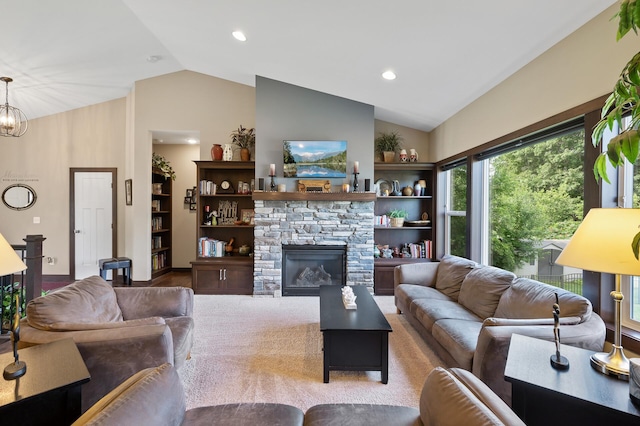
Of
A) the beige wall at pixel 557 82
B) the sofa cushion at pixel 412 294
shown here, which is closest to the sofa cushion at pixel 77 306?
the sofa cushion at pixel 412 294

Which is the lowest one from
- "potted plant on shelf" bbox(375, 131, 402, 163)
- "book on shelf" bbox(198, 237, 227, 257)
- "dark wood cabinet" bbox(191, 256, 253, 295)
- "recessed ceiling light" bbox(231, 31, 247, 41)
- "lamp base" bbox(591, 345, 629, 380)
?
"dark wood cabinet" bbox(191, 256, 253, 295)

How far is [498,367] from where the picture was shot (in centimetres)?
188

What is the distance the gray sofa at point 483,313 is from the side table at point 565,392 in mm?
251

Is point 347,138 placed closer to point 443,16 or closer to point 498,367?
point 443,16

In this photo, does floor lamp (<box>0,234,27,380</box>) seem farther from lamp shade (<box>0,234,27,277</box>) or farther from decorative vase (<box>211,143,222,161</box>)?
decorative vase (<box>211,143,222,161</box>)

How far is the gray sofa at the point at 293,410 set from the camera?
995mm

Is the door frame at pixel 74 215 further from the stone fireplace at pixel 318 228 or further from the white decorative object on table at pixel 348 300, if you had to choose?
the white decorative object on table at pixel 348 300

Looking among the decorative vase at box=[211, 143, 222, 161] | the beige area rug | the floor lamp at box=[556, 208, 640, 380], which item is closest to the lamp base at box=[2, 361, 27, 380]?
the beige area rug

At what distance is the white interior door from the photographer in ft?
18.7

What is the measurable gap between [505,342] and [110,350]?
2.38 metres

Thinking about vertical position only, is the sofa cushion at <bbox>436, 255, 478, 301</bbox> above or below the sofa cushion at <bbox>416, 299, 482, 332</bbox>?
above

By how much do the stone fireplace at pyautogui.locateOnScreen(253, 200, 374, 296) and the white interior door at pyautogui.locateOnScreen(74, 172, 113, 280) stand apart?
310 cm

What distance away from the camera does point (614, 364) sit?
145cm

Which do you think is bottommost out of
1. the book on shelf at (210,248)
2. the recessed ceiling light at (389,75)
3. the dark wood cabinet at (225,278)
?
the dark wood cabinet at (225,278)
